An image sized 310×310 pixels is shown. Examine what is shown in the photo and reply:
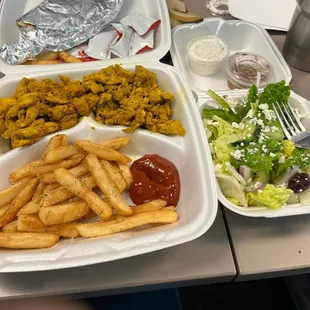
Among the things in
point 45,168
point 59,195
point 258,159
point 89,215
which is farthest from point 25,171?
point 258,159

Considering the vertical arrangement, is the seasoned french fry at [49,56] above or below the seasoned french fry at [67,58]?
below

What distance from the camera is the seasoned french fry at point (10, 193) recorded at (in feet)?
4.09

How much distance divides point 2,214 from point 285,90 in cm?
115

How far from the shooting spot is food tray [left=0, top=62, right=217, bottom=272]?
3.49 ft

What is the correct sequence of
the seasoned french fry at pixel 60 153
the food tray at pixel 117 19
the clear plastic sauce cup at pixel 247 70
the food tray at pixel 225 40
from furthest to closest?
the food tray at pixel 225 40 → the clear plastic sauce cup at pixel 247 70 → the food tray at pixel 117 19 → the seasoned french fry at pixel 60 153

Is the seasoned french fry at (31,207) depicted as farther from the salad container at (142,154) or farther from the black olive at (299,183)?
the black olive at (299,183)

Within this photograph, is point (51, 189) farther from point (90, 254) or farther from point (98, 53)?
point (98, 53)

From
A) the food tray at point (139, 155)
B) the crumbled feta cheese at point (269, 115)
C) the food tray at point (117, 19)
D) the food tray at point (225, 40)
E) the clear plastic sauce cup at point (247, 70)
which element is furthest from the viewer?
the food tray at point (225, 40)

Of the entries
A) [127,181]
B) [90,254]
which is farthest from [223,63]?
[90,254]

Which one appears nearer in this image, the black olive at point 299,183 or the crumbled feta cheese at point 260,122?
the black olive at point 299,183

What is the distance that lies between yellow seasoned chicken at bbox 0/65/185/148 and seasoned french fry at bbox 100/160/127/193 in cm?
20

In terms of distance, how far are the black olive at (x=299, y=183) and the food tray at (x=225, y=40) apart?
69 cm

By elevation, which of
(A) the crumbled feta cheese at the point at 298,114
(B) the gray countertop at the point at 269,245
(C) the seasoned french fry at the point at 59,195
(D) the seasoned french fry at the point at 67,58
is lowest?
(B) the gray countertop at the point at 269,245

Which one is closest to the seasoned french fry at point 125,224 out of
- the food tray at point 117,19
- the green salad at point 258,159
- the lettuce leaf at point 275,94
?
the green salad at point 258,159
